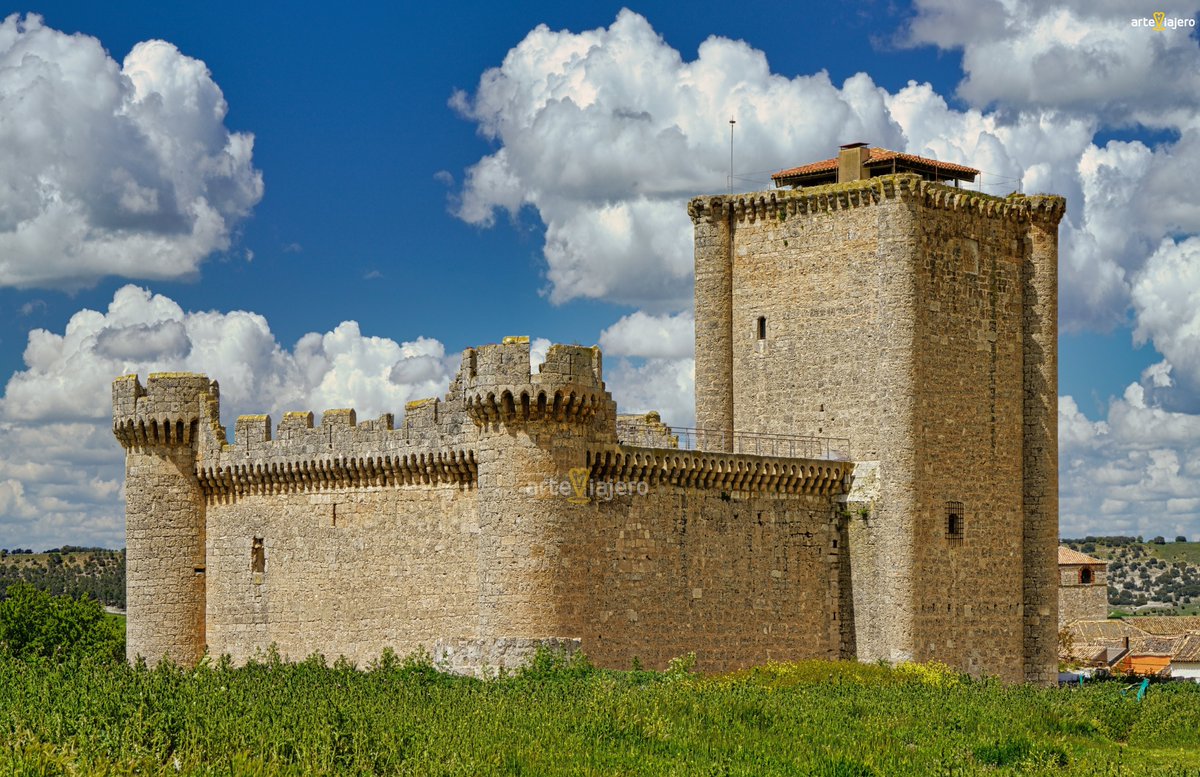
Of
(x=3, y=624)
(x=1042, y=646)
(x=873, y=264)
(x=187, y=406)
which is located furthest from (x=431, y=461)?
(x=3, y=624)

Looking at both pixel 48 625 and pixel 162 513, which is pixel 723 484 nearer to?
pixel 162 513

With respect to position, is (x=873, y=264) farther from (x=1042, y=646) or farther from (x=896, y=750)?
(x=896, y=750)

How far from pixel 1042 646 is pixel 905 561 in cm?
524

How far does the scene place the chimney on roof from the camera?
40.3 metres

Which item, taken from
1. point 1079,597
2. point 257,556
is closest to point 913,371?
point 257,556

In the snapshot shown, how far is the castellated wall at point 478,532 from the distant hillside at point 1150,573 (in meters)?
107

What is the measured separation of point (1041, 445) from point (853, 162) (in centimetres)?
794

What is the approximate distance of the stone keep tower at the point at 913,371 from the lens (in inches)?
1471

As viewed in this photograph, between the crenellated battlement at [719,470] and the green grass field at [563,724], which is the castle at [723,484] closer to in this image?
the crenellated battlement at [719,470]

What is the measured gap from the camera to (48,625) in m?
54.5

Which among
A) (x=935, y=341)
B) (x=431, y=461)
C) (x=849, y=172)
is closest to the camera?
(x=431, y=461)

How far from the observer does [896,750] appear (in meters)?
28.2

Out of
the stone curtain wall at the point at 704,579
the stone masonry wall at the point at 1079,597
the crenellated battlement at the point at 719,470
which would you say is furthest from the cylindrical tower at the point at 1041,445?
the stone masonry wall at the point at 1079,597

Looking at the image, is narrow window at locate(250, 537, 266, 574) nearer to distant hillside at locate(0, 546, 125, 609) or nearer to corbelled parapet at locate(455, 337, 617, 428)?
corbelled parapet at locate(455, 337, 617, 428)
